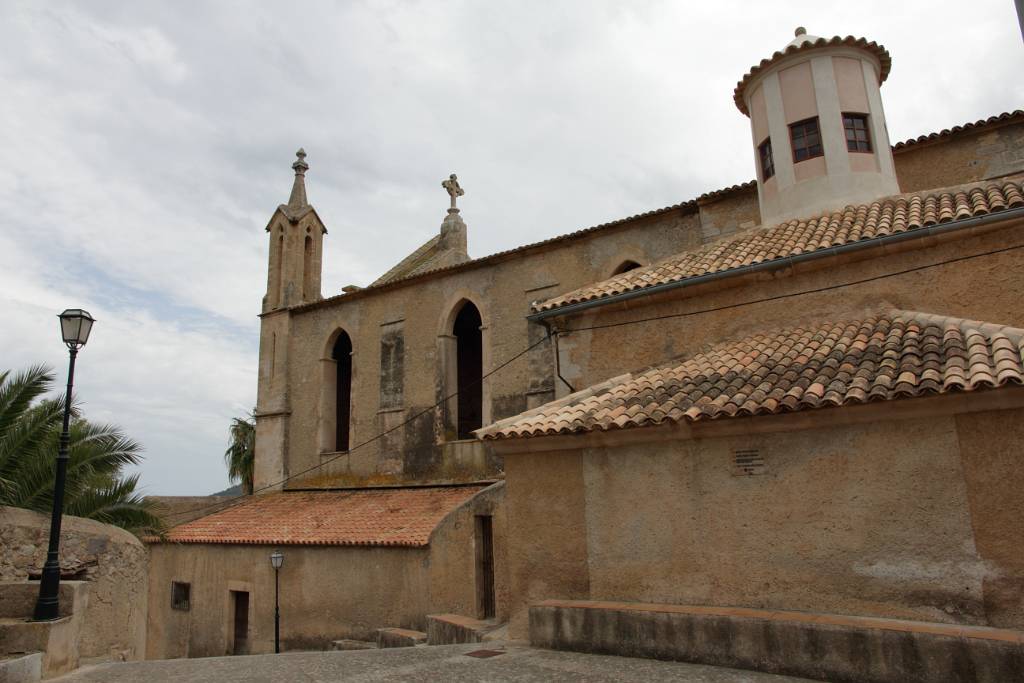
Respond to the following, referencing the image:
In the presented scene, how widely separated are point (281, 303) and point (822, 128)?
16.7 m

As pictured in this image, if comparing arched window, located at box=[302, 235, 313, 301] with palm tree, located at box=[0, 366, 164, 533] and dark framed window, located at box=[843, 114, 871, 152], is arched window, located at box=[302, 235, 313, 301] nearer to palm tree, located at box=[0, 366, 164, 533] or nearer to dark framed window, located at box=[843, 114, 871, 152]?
palm tree, located at box=[0, 366, 164, 533]

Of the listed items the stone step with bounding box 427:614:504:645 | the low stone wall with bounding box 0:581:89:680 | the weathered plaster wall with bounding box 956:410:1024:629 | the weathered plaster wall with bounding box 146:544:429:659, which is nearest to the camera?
the weathered plaster wall with bounding box 956:410:1024:629

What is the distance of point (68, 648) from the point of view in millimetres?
7449

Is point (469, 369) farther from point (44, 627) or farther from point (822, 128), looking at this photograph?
point (44, 627)

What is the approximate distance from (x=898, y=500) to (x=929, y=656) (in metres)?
1.33

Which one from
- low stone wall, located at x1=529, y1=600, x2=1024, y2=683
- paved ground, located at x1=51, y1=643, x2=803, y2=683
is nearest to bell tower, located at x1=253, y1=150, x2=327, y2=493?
paved ground, located at x1=51, y1=643, x2=803, y2=683

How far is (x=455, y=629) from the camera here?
11.0 meters

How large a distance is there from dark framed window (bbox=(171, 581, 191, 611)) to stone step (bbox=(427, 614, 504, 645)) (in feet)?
26.5

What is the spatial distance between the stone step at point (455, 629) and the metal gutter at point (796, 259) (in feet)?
16.0

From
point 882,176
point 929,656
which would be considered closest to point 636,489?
point 929,656

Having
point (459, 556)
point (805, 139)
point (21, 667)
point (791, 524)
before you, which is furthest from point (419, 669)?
point (805, 139)

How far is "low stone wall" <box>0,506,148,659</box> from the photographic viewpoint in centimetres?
995

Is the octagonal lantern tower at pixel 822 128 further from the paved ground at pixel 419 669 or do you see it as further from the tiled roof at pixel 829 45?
the paved ground at pixel 419 669

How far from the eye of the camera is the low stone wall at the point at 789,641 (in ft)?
17.9
